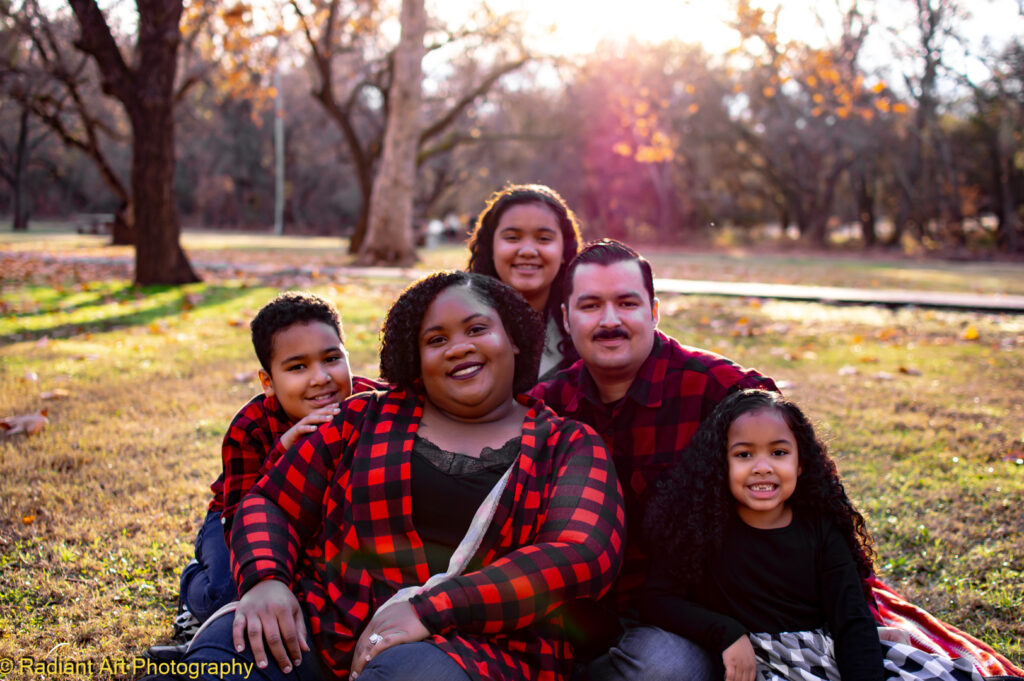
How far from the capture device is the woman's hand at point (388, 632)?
1.86 metres

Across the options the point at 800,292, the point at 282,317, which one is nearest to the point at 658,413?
the point at 282,317

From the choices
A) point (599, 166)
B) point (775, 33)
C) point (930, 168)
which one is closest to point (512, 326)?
point (775, 33)

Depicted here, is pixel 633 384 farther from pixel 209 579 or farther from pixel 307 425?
pixel 209 579

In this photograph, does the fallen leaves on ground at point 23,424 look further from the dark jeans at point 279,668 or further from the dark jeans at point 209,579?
the dark jeans at point 279,668

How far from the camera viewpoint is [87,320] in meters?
8.20

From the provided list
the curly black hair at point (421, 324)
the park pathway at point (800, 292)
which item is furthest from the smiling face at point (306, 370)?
the park pathway at point (800, 292)

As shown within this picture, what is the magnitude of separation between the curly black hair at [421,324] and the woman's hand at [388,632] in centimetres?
70

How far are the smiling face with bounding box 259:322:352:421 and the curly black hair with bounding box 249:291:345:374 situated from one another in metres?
0.02

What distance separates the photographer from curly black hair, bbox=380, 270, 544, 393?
234 cm

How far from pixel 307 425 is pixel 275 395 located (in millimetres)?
520

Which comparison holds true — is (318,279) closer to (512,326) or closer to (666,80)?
(512,326)

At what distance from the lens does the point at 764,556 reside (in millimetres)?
2254

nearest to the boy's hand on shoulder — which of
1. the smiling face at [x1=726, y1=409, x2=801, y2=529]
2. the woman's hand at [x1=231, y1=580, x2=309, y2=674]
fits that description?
the woman's hand at [x1=231, y1=580, x2=309, y2=674]

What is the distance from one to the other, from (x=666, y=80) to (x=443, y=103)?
10857mm
